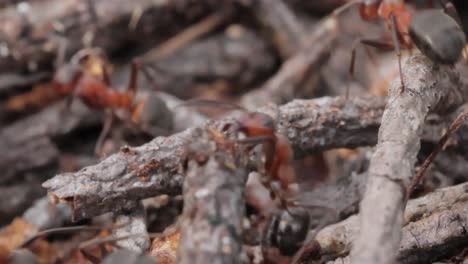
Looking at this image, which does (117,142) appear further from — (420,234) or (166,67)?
(420,234)

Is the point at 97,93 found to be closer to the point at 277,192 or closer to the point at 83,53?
the point at 83,53

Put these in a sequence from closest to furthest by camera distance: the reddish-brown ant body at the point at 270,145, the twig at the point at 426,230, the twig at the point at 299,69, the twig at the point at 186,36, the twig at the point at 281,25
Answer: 1. the twig at the point at 426,230
2. the reddish-brown ant body at the point at 270,145
3. the twig at the point at 299,69
4. the twig at the point at 281,25
5. the twig at the point at 186,36

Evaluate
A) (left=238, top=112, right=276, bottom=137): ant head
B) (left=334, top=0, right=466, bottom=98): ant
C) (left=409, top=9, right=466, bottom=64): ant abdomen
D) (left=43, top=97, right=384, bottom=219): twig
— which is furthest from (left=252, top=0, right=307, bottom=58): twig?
(left=238, top=112, right=276, bottom=137): ant head

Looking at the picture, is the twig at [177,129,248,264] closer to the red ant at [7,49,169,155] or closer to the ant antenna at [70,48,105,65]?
the red ant at [7,49,169,155]

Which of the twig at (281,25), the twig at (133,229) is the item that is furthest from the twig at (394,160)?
the twig at (281,25)

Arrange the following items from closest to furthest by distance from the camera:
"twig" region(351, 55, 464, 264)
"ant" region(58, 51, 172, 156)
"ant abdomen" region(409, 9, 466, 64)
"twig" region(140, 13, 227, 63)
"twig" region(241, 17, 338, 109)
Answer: "twig" region(351, 55, 464, 264), "ant abdomen" region(409, 9, 466, 64), "twig" region(241, 17, 338, 109), "ant" region(58, 51, 172, 156), "twig" region(140, 13, 227, 63)

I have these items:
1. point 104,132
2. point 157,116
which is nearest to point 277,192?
point 157,116

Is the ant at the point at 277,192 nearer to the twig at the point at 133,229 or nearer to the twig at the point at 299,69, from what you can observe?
the twig at the point at 133,229
